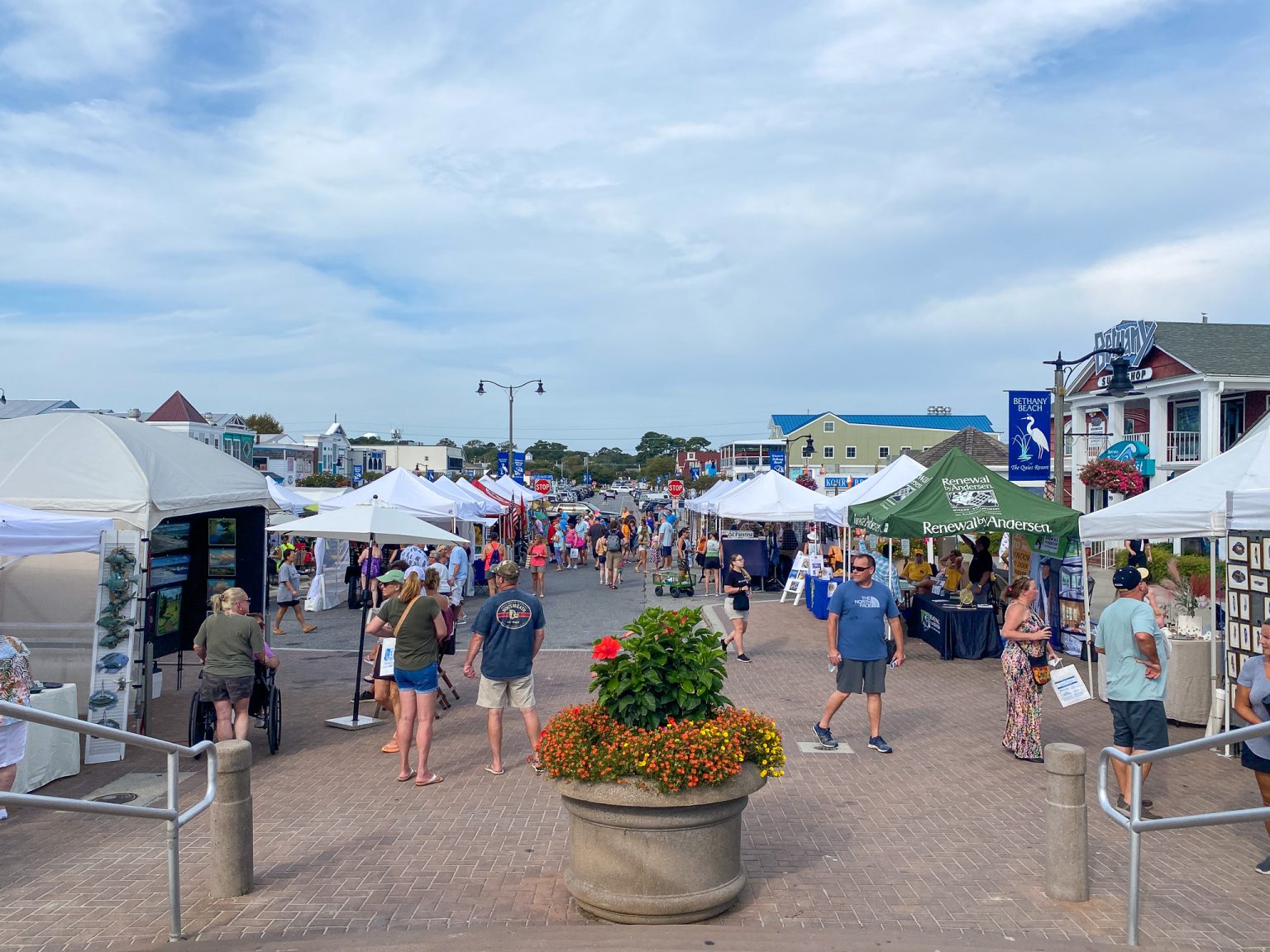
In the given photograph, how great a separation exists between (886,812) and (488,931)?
3335 millimetres

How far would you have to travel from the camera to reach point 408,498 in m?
20.8

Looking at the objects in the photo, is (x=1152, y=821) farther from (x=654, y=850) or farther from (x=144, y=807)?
(x=144, y=807)

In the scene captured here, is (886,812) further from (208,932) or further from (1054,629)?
(1054,629)

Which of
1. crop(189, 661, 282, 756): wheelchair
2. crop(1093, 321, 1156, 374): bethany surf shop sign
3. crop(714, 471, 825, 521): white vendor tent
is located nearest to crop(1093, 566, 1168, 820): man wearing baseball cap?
crop(189, 661, 282, 756): wheelchair

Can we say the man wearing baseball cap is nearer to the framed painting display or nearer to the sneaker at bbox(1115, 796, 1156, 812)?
the sneaker at bbox(1115, 796, 1156, 812)

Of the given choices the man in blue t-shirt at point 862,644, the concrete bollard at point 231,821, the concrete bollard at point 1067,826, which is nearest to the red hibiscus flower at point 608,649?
the concrete bollard at point 231,821

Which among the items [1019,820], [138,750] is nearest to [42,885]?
[138,750]

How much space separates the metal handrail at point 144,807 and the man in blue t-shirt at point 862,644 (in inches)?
214

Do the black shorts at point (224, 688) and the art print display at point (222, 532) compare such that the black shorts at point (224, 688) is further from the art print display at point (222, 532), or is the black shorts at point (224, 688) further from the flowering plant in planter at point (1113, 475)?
the flowering plant in planter at point (1113, 475)

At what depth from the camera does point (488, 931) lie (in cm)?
487

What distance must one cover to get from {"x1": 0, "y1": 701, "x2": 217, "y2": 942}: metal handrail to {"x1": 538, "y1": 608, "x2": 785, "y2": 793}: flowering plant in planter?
180 centimetres

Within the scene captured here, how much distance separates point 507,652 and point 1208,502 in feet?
21.3

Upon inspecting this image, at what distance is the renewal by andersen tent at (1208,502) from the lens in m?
8.29

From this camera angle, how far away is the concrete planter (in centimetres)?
487
